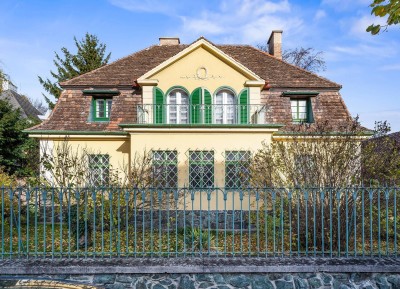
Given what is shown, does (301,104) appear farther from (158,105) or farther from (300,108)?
(158,105)

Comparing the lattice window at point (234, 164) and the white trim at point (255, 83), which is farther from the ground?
the white trim at point (255, 83)

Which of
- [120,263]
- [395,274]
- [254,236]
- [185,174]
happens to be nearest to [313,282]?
[395,274]

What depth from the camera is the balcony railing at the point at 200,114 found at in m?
13.4

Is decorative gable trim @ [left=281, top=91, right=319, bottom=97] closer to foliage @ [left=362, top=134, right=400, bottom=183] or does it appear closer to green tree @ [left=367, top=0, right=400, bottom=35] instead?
foliage @ [left=362, top=134, right=400, bottom=183]

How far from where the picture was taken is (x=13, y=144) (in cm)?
2002

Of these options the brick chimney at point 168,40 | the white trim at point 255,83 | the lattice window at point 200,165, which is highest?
the brick chimney at point 168,40

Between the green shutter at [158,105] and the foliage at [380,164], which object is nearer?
the foliage at [380,164]

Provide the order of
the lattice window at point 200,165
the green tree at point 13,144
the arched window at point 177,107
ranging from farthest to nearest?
the green tree at point 13,144 < the arched window at point 177,107 < the lattice window at point 200,165

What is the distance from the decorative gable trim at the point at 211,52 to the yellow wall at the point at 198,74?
144 mm

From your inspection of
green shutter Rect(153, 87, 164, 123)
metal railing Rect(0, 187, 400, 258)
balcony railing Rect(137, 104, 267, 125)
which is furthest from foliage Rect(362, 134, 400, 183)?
green shutter Rect(153, 87, 164, 123)

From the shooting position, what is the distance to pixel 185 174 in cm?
1259

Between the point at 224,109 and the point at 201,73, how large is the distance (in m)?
1.84

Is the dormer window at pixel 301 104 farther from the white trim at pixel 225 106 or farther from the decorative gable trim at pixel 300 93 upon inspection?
the white trim at pixel 225 106

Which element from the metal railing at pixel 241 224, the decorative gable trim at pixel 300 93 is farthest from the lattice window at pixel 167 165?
the decorative gable trim at pixel 300 93
